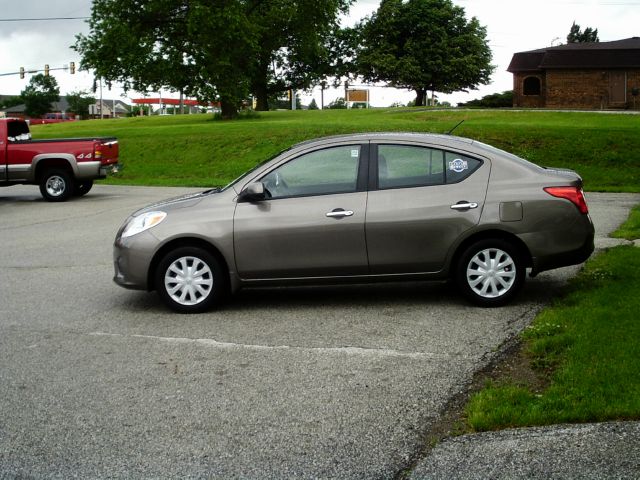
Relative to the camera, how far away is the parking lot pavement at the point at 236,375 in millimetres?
4445

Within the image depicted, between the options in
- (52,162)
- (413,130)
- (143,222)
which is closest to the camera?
(143,222)

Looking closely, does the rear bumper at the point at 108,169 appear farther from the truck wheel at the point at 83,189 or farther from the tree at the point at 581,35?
the tree at the point at 581,35

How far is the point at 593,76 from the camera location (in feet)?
189

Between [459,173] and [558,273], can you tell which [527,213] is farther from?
[558,273]

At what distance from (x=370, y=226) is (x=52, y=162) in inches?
581

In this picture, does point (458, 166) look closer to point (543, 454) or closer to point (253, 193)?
point (253, 193)

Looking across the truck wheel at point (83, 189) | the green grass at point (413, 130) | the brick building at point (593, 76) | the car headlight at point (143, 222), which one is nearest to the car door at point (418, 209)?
the car headlight at point (143, 222)

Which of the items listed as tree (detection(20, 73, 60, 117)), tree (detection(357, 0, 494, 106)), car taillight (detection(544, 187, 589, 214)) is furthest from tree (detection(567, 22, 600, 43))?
car taillight (detection(544, 187, 589, 214))

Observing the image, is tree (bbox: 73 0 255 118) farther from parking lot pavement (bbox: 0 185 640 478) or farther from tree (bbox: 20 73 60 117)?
tree (bbox: 20 73 60 117)

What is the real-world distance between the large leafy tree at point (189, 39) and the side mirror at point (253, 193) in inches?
1448

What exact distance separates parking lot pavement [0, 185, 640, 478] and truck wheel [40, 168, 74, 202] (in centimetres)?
1106

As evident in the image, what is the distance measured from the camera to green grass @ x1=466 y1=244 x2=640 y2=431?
15.6 feet

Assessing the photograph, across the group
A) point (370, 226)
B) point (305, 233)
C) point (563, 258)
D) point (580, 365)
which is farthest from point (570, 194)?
point (580, 365)

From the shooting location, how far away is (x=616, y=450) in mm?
4254
